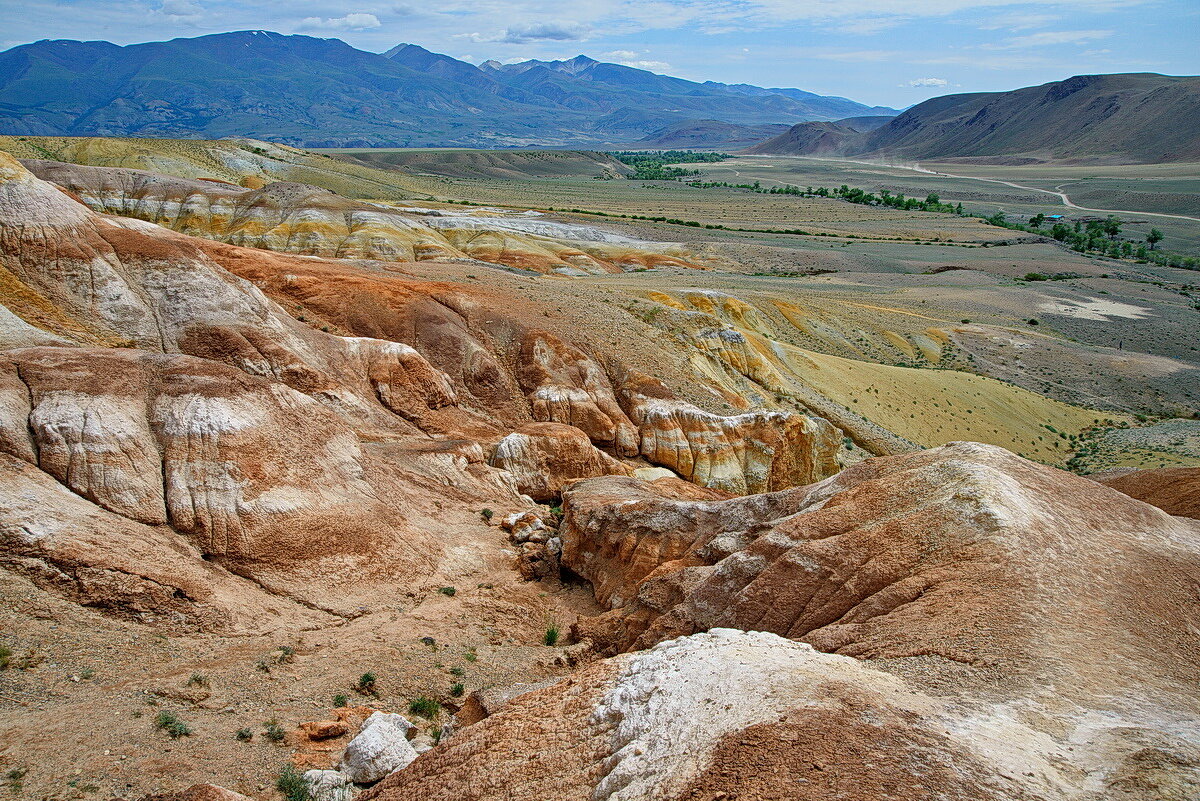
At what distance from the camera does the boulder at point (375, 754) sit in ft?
43.7

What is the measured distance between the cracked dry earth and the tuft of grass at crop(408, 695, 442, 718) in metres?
0.05

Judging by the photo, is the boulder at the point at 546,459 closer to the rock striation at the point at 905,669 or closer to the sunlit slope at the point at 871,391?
the sunlit slope at the point at 871,391

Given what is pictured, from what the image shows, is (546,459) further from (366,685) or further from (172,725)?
(172,725)

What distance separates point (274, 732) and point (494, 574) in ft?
32.7

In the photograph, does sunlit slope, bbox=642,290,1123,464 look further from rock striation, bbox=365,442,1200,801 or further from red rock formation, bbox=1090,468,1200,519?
rock striation, bbox=365,442,1200,801

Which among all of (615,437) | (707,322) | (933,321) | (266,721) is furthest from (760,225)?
(266,721)

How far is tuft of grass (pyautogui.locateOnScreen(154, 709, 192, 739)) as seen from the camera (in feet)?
45.0

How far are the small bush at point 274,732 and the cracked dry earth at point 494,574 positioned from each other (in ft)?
0.21

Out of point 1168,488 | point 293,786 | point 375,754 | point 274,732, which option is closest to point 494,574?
point 274,732

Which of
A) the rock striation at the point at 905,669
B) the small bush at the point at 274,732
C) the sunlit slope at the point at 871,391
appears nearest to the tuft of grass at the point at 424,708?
the small bush at the point at 274,732

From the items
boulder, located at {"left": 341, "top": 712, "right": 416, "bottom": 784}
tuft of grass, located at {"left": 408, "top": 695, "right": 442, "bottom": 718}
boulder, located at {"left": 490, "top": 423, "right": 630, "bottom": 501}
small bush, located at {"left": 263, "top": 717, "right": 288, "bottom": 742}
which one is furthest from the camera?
boulder, located at {"left": 490, "top": 423, "right": 630, "bottom": 501}

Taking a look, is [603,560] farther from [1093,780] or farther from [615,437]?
[1093,780]

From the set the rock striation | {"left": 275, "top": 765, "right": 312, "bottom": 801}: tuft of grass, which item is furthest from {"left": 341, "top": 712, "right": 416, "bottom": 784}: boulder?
the rock striation

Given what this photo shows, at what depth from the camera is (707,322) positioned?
147 ft
